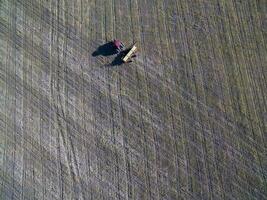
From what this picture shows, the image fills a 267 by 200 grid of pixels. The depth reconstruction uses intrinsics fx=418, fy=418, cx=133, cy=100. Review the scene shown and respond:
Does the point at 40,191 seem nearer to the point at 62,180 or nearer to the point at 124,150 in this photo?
the point at 62,180

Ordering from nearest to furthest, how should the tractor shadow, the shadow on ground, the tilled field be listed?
the tilled field, the shadow on ground, the tractor shadow

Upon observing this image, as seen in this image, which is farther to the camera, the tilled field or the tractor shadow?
the tractor shadow

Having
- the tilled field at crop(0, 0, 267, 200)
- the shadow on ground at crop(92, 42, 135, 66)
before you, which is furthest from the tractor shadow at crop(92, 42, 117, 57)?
the tilled field at crop(0, 0, 267, 200)

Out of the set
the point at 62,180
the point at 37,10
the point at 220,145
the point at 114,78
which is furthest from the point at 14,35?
the point at 220,145

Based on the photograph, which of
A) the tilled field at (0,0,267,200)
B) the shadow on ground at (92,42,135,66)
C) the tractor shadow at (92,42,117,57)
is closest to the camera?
the tilled field at (0,0,267,200)

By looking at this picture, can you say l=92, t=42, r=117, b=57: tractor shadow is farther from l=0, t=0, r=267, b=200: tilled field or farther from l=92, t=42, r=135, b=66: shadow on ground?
l=0, t=0, r=267, b=200: tilled field

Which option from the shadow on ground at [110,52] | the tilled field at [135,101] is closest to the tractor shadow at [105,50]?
the shadow on ground at [110,52]

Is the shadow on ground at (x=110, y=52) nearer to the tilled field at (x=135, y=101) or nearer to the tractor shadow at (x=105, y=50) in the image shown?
the tractor shadow at (x=105, y=50)
